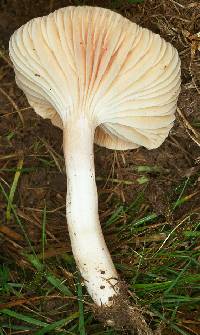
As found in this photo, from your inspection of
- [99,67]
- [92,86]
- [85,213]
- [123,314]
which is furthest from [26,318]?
[99,67]

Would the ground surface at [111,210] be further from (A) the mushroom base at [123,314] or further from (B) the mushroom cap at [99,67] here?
(B) the mushroom cap at [99,67]

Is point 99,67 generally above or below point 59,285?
above

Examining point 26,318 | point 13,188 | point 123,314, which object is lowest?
point 26,318

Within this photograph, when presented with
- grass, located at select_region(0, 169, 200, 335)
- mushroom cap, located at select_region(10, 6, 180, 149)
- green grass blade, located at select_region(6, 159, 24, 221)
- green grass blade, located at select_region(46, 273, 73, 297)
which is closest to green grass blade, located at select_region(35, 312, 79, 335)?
grass, located at select_region(0, 169, 200, 335)

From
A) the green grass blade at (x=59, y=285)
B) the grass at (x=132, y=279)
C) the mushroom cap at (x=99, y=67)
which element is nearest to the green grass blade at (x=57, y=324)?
the grass at (x=132, y=279)

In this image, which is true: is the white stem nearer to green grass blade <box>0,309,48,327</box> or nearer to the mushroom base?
the mushroom base

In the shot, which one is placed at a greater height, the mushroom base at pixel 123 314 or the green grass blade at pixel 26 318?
the mushroom base at pixel 123 314

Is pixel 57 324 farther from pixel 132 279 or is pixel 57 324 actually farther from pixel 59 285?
pixel 132 279
